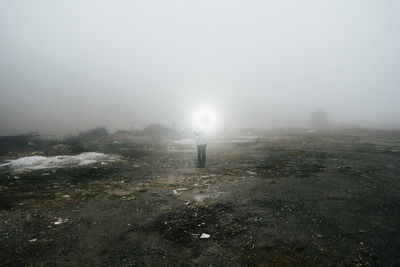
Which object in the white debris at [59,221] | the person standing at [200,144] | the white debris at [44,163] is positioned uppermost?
the person standing at [200,144]

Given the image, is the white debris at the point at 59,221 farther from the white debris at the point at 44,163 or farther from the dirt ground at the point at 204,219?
the white debris at the point at 44,163

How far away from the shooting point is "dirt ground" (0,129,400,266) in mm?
3090

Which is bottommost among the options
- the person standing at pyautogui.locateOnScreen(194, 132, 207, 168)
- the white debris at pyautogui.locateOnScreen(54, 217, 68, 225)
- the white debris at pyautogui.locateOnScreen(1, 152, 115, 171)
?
the white debris at pyautogui.locateOnScreen(54, 217, 68, 225)

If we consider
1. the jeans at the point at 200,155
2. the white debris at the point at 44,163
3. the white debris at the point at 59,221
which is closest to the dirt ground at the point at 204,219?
the white debris at the point at 59,221

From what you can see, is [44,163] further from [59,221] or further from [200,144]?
[200,144]

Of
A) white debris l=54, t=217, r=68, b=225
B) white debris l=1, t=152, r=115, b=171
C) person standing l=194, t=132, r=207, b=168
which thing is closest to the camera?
white debris l=54, t=217, r=68, b=225

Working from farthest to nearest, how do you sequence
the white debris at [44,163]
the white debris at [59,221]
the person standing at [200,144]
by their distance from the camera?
the person standing at [200,144] < the white debris at [44,163] < the white debris at [59,221]

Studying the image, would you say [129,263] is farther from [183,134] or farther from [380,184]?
[183,134]

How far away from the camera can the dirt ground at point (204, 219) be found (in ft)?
10.1

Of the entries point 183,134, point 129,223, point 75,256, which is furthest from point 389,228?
point 183,134

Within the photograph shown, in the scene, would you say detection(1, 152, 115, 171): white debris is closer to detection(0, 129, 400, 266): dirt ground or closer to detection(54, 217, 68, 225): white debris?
detection(0, 129, 400, 266): dirt ground

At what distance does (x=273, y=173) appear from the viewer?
7879mm

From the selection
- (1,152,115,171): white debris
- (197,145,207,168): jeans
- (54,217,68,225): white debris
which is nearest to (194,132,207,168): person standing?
(197,145,207,168): jeans

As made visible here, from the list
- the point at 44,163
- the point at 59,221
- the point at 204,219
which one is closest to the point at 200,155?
the point at 204,219
